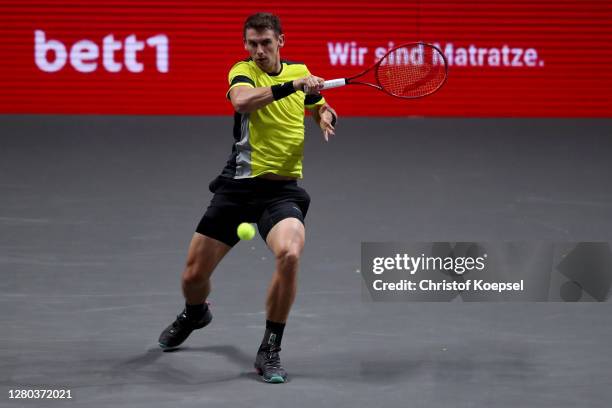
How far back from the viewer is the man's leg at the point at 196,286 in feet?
21.9

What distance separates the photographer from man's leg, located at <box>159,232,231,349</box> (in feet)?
21.9

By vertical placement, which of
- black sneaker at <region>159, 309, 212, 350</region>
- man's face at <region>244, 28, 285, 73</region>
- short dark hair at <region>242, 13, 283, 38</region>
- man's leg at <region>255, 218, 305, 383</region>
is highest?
short dark hair at <region>242, 13, 283, 38</region>

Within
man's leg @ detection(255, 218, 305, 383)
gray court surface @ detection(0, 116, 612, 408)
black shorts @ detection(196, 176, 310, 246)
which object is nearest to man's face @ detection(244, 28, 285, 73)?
black shorts @ detection(196, 176, 310, 246)

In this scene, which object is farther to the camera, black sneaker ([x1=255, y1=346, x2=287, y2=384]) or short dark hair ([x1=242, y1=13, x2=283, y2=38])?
short dark hair ([x1=242, y1=13, x2=283, y2=38])

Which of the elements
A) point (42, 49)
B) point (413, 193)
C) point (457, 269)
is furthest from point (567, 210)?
point (42, 49)

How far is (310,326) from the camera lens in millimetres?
7383

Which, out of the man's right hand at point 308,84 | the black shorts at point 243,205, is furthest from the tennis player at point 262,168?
the man's right hand at point 308,84

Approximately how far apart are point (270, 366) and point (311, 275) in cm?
229

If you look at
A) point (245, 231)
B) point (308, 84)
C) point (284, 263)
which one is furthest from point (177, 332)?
point (308, 84)

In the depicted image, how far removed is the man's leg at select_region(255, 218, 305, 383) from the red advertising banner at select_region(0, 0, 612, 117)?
9.90m

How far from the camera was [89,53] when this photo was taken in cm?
1627

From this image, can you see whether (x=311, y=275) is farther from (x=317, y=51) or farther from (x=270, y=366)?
(x=317, y=51)

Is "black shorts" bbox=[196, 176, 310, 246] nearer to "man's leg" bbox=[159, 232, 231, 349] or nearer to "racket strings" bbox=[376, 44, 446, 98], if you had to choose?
"man's leg" bbox=[159, 232, 231, 349]

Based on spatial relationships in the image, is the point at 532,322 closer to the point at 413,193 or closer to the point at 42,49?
the point at 413,193
